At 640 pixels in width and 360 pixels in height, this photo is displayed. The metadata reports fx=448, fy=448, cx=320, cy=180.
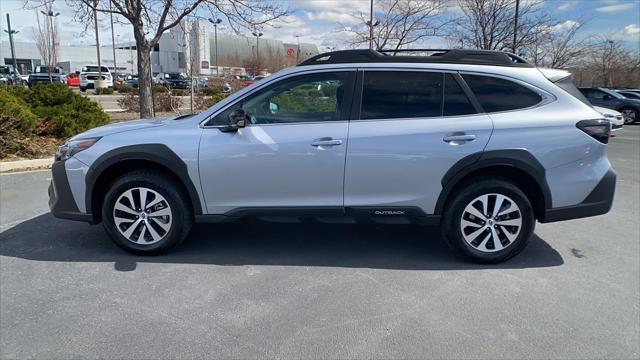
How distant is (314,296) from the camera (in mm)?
3428

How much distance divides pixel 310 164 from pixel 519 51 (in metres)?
18.7

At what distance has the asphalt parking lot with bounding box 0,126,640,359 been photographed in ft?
9.21

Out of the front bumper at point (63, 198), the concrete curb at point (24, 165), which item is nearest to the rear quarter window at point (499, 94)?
the front bumper at point (63, 198)

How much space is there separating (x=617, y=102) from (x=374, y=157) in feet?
69.8

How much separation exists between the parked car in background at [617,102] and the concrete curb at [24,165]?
21.2 metres

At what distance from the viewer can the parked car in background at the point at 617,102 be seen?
20266 millimetres

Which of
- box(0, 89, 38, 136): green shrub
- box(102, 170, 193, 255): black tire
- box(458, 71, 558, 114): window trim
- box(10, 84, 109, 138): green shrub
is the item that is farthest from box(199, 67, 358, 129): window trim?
box(10, 84, 109, 138): green shrub

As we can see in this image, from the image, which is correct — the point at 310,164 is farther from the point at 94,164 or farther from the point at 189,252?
the point at 94,164

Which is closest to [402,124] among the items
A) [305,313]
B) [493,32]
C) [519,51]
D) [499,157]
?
[499,157]

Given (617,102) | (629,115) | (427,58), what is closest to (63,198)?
(427,58)

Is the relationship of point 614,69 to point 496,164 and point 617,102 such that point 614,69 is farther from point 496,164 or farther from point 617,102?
point 496,164

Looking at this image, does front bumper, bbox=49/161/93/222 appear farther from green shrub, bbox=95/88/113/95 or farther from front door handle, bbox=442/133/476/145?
green shrub, bbox=95/88/113/95

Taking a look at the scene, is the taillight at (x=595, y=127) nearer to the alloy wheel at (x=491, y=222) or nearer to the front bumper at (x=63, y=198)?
the alloy wheel at (x=491, y=222)

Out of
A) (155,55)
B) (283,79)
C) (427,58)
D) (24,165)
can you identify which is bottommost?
(24,165)
